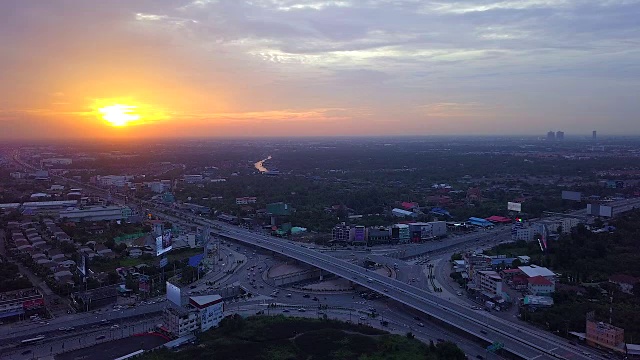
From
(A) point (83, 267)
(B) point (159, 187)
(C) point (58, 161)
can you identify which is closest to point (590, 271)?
(A) point (83, 267)

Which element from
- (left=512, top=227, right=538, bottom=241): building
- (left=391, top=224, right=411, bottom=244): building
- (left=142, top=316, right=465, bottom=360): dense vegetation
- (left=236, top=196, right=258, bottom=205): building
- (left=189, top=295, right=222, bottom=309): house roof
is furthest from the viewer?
(left=236, top=196, right=258, bottom=205): building

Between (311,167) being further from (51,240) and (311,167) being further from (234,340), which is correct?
(234,340)

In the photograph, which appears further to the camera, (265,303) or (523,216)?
(523,216)

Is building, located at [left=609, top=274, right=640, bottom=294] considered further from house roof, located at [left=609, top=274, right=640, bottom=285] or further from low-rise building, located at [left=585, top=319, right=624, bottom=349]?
low-rise building, located at [left=585, top=319, right=624, bottom=349]

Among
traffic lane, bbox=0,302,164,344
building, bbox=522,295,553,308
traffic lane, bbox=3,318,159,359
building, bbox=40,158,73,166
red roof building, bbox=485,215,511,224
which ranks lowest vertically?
traffic lane, bbox=3,318,159,359

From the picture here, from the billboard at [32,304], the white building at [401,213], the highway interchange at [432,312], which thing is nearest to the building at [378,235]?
the highway interchange at [432,312]

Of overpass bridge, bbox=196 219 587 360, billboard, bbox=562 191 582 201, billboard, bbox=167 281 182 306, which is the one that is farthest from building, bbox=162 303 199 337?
billboard, bbox=562 191 582 201

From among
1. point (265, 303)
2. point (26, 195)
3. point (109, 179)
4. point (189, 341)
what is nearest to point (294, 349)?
point (189, 341)
